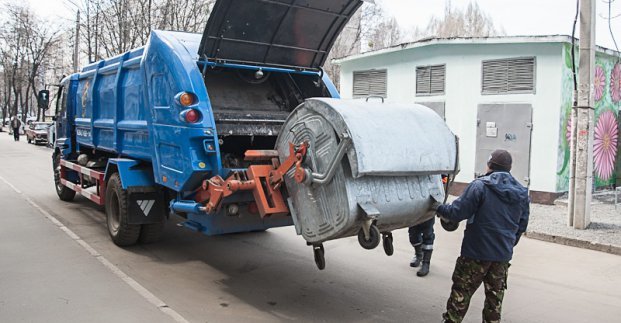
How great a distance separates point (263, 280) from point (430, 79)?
8.55 m

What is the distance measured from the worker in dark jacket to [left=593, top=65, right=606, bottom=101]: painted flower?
29.5 feet

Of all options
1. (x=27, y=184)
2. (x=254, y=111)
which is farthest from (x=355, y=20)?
(x=254, y=111)

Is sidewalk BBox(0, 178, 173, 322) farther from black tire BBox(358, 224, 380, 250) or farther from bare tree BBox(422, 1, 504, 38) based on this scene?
bare tree BBox(422, 1, 504, 38)

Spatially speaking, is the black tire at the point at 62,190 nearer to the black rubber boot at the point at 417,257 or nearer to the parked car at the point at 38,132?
the black rubber boot at the point at 417,257

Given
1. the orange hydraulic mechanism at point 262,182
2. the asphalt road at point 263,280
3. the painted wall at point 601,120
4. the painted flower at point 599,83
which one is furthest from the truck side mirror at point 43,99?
the painted flower at point 599,83

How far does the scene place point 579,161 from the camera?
8.54 m

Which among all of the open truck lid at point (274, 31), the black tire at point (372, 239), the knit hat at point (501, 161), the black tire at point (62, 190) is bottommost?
the black tire at point (62, 190)

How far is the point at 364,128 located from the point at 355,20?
36888 millimetres

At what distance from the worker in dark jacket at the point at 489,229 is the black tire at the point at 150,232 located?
4.06 metres

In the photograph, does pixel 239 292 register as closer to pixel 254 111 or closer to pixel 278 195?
pixel 278 195

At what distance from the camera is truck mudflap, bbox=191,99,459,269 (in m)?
3.98

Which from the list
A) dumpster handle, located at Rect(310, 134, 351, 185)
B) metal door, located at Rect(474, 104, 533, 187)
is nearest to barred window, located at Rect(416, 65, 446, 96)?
metal door, located at Rect(474, 104, 533, 187)

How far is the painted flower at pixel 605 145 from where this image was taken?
470 inches

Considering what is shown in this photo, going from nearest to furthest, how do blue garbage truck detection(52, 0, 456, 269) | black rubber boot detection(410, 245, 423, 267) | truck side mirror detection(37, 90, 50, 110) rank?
blue garbage truck detection(52, 0, 456, 269)
black rubber boot detection(410, 245, 423, 267)
truck side mirror detection(37, 90, 50, 110)
